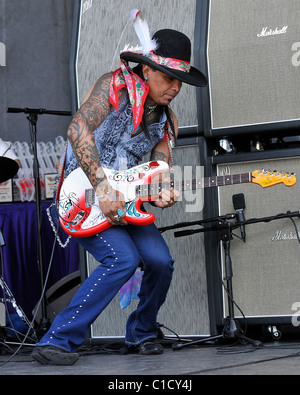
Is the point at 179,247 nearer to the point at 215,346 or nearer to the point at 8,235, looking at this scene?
the point at 215,346

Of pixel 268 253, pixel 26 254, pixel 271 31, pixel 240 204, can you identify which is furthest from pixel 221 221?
pixel 26 254

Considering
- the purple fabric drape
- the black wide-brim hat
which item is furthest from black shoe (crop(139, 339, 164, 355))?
the purple fabric drape

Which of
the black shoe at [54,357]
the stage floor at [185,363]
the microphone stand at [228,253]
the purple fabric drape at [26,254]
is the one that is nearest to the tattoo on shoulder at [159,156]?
the microphone stand at [228,253]

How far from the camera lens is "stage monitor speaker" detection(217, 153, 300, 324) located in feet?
10.1

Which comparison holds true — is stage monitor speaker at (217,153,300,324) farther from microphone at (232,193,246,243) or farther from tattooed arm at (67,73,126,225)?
tattooed arm at (67,73,126,225)

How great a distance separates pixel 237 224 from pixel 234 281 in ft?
0.99

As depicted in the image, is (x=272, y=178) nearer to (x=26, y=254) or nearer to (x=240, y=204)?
(x=240, y=204)

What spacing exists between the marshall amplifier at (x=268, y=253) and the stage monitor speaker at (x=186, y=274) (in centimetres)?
14

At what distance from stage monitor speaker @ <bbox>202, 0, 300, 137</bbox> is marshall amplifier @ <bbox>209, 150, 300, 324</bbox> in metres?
0.21

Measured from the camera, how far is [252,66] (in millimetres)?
3227

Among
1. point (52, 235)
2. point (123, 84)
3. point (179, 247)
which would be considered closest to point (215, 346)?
point (179, 247)

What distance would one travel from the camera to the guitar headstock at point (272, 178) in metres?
2.79

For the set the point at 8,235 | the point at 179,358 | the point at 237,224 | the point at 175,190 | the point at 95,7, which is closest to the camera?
the point at 179,358

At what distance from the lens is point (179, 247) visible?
337cm
